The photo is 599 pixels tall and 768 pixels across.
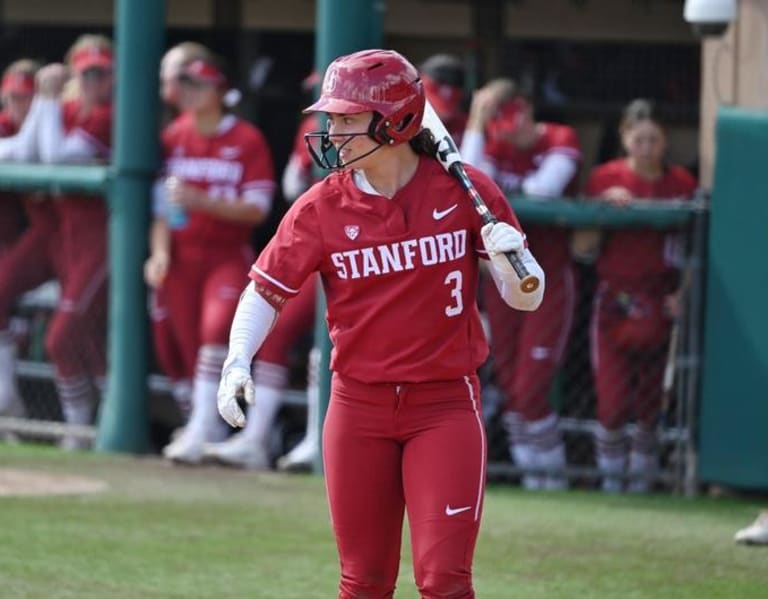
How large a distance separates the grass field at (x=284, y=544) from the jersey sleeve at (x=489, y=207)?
167 centimetres

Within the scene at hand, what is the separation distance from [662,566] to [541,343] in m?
2.01

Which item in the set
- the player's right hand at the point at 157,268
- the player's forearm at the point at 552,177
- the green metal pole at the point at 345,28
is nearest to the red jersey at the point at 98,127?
the player's right hand at the point at 157,268

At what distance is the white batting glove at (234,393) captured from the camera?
4176 mm

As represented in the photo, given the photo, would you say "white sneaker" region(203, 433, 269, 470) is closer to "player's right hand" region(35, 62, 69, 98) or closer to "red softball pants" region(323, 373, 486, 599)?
"player's right hand" region(35, 62, 69, 98)

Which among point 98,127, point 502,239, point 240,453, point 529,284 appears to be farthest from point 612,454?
point 502,239

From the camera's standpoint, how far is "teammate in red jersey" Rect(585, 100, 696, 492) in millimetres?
7840

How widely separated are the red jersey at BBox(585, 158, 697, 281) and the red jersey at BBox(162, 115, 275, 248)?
1.66m

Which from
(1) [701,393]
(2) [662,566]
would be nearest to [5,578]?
(2) [662,566]

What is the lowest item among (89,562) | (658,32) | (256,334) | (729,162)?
(89,562)

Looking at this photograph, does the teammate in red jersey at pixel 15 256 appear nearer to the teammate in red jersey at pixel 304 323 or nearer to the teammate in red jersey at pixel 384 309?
the teammate in red jersey at pixel 304 323

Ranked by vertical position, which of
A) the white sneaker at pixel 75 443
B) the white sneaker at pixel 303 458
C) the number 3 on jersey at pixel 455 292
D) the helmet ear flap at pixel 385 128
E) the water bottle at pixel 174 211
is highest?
the helmet ear flap at pixel 385 128

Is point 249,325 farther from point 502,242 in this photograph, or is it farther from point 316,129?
point 316,129

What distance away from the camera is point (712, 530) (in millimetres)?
6871

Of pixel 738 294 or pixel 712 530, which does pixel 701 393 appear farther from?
pixel 712 530
